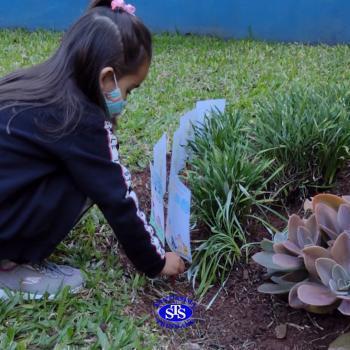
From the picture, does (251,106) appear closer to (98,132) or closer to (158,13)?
(98,132)

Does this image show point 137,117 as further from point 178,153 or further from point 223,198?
point 223,198

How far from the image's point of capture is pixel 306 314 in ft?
6.55

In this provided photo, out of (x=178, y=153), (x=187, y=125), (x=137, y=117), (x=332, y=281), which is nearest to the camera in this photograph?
(x=332, y=281)

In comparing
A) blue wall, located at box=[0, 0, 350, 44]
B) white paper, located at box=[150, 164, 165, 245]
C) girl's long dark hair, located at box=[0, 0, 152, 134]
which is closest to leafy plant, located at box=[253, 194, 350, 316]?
white paper, located at box=[150, 164, 165, 245]

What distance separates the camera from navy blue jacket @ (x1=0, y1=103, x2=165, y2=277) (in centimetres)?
187

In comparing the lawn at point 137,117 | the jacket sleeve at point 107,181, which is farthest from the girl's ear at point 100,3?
the lawn at point 137,117

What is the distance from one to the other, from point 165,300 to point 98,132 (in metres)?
0.60

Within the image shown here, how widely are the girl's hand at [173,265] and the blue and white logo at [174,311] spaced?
8 cm

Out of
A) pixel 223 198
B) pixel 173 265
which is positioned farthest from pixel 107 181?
pixel 223 198

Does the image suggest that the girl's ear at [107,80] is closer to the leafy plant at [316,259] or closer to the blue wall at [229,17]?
the leafy plant at [316,259]

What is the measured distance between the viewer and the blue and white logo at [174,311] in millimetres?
1975

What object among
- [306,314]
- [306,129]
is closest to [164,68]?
[306,129]

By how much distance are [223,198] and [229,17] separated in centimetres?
365

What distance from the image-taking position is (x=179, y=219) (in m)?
2.08
